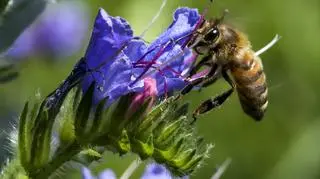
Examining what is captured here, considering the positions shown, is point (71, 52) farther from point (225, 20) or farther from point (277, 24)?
point (225, 20)

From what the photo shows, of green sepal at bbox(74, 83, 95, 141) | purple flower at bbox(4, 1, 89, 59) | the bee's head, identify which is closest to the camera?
green sepal at bbox(74, 83, 95, 141)

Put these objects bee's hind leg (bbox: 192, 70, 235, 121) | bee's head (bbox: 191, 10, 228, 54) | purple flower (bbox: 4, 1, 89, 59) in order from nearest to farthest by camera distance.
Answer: bee's head (bbox: 191, 10, 228, 54) → bee's hind leg (bbox: 192, 70, 235, 121) → purple flower (bbox: 4, 1, 89, 59)

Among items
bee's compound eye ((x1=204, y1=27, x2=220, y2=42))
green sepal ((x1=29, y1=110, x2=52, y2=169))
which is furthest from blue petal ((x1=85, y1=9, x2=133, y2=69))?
bee's compound eye ((x1=204, y1=27, x2=220, y2=42))

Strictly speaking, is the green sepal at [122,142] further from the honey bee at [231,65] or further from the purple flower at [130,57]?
the honey bee at [231,65]

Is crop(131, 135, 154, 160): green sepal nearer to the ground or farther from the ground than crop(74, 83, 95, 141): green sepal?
nearer to the ground

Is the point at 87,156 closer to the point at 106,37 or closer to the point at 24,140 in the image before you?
the point at 24,140

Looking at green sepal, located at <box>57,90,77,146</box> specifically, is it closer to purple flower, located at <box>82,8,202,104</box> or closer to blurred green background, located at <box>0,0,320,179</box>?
purple flower, located at <box>82,8,202,104</box>

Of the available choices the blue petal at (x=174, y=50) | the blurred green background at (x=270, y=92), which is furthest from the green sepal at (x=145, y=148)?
the blurred green background at (x=270, y=92)
